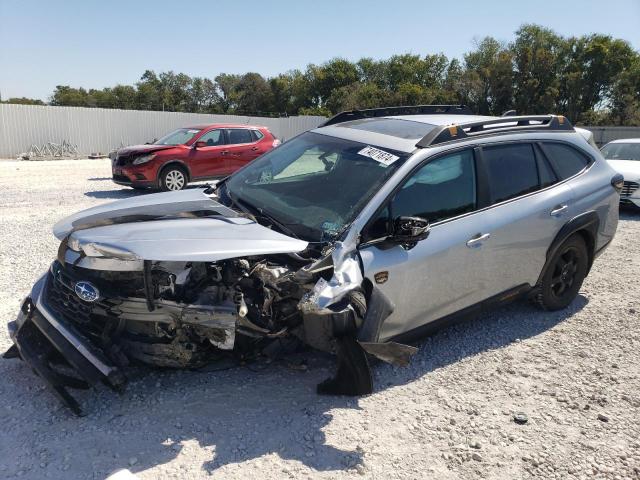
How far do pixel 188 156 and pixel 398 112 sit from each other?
26.2 feet

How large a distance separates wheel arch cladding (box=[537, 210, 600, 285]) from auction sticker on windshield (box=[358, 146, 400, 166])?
1.73m

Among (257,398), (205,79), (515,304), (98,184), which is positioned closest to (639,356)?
(515,304)

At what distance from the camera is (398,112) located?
5215mm

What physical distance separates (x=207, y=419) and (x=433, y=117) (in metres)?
3.14

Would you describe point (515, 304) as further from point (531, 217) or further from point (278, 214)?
point (278, 214)

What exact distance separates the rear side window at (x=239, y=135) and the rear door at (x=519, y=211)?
975 cm

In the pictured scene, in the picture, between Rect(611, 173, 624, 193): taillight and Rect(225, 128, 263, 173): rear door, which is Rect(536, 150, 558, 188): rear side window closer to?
Rect(611, 173, 624, 193): taillight

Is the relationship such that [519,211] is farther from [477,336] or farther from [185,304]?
[185,304]

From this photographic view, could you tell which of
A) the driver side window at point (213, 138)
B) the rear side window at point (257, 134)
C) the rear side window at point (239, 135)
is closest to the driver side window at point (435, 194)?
the driver side window at point (213, 138)

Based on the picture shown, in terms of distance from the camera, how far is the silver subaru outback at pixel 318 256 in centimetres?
291

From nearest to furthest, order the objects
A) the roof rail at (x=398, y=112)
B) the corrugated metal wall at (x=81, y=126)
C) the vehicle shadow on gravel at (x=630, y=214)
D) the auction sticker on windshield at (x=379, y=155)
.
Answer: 1. the auction sticker on windshield at (x=379, y=155)
2. the roof rail at (x=398, y=112)
3. the vehicle shadow on gravel at (x=630, y=214)
4. the corrugated metal wall at (x=81, y=126)

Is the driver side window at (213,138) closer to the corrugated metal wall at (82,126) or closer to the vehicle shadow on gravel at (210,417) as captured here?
the vehicle shadow on gravel at (210,417)

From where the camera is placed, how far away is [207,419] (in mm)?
3031

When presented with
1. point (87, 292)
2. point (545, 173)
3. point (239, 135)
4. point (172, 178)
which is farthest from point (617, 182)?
point (239, 135)
